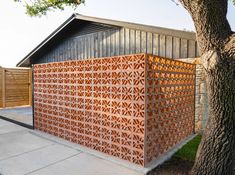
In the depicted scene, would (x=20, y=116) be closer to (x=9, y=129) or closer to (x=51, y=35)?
(x=9, y=129)

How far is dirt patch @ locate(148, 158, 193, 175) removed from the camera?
3163mm

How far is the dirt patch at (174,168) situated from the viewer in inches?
125

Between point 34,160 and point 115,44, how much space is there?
4.95 meters

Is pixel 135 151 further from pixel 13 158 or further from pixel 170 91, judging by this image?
pixel 13 158

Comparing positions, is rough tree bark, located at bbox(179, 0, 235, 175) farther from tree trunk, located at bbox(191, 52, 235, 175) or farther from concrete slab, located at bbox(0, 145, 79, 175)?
concrete slab, located at bbox(0, 145, 79, 175)

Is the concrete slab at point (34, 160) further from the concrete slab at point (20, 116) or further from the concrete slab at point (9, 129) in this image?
the concrete slab at point (20, 116)

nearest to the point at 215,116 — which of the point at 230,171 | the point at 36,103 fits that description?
the point at 230,171

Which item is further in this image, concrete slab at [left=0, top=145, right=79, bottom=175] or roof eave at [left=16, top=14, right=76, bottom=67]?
roof eave at [left=16, top=14, right=76, bottom=67]

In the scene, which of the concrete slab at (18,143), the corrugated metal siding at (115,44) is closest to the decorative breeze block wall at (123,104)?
the concrete slab at (18,143)

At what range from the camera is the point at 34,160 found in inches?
145

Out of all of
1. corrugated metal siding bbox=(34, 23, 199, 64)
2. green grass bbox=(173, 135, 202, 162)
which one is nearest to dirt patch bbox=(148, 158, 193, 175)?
green grass bbox=(173, 135, 202, 162)

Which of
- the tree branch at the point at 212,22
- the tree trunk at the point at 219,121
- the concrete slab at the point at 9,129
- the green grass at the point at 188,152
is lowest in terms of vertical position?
the concrete slab at the point at 9,129

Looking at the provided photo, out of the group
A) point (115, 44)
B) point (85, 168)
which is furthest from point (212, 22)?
point (115, 44)

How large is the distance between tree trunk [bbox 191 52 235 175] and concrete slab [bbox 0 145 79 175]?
9.23 ft
